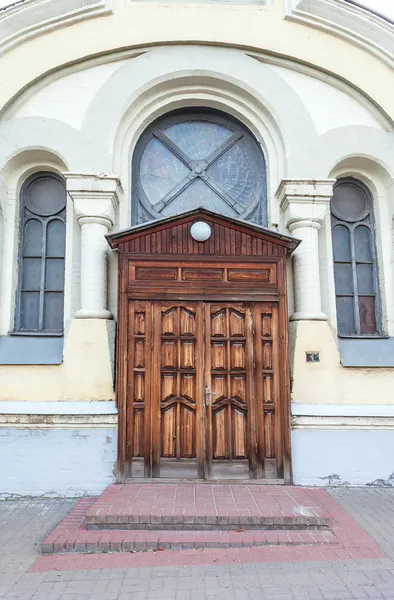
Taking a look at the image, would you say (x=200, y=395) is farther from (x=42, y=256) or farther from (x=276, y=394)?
(x=42, y=256)

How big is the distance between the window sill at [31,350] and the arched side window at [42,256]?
202 mm

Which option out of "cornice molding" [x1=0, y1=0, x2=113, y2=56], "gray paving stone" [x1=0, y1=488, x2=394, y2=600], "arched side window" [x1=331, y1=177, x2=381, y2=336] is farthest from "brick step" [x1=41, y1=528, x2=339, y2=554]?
"cornice molding" [x1=0, y1=0, x2=113, y2=56]

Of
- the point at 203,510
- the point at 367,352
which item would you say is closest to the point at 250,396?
the point at 203,510

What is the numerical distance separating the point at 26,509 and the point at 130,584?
90.3 inches

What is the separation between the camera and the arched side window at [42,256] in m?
6.60

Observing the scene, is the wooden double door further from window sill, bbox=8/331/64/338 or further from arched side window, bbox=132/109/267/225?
arched side window, bbox=132/109/267/225

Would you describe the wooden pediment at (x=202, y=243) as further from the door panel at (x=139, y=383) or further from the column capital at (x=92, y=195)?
the door panel at (x=139, y=383)

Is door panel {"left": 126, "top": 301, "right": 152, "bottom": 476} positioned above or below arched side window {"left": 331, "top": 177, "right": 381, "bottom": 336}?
below

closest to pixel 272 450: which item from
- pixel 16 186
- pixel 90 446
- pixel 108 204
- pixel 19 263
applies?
pixel 90 446

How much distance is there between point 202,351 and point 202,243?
56.4 inches

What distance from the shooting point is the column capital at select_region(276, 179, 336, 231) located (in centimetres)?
646

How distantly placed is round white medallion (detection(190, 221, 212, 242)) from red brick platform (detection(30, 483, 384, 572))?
3114 millimetres

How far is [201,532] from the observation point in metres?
4.47

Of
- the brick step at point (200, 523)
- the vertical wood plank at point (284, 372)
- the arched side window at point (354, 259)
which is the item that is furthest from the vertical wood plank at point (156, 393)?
the arched side window at point (354, 259)
